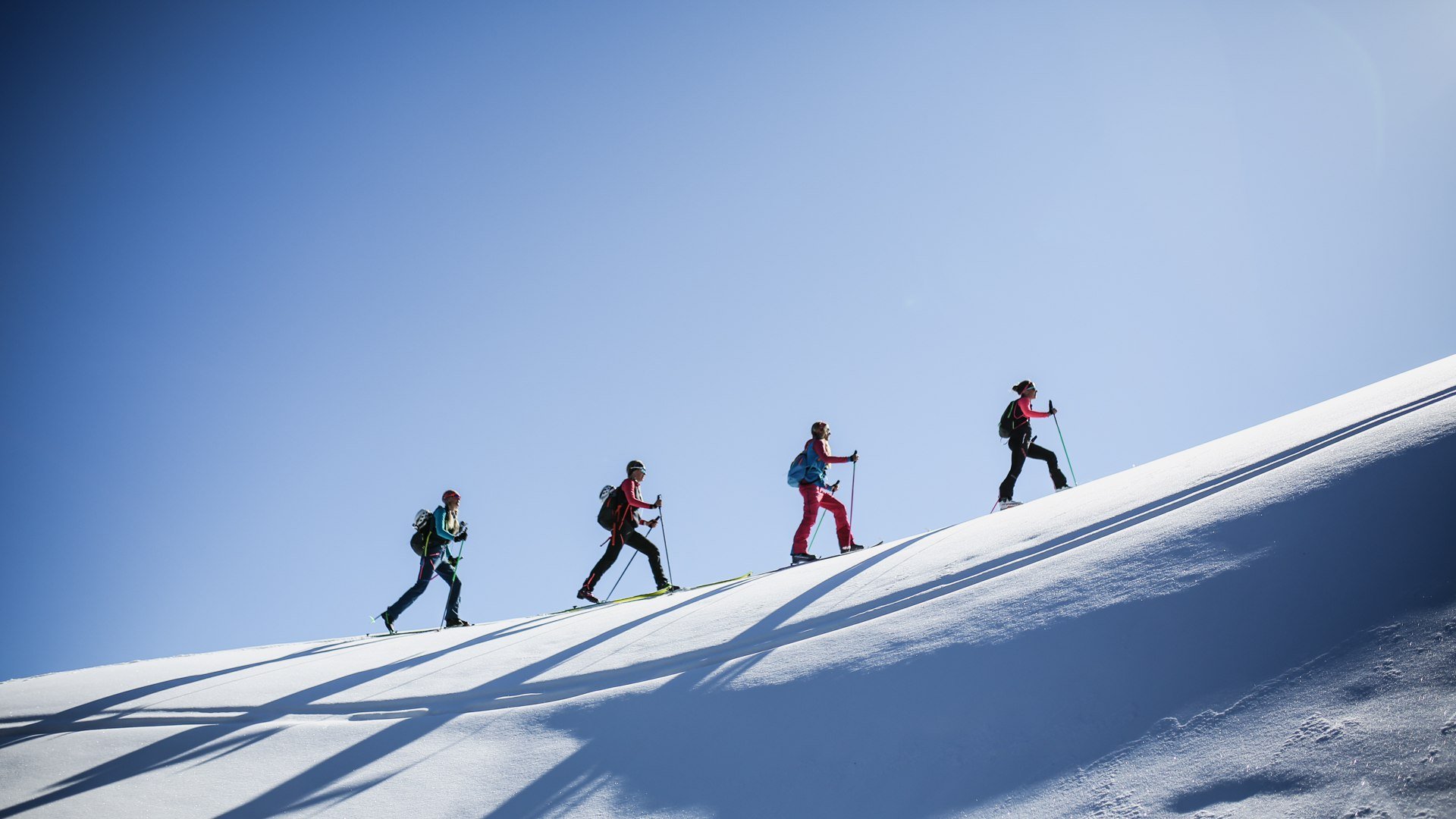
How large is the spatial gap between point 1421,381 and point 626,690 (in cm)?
640

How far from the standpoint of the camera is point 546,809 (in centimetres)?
376

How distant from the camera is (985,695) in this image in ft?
12.0

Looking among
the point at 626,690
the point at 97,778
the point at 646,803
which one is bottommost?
the point at 646,803

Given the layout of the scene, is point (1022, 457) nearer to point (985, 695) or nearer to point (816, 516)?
point (816, 516)

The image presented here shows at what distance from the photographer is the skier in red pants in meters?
9.70

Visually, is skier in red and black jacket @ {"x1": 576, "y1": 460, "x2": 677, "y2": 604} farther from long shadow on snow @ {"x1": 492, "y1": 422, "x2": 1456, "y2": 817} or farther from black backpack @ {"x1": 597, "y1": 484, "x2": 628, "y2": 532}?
long shadow on snow @ {"x1": 492, "y1": 422, "x2": 1456, "y2": 817}

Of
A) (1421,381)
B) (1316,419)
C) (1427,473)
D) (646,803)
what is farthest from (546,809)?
(1421,381)

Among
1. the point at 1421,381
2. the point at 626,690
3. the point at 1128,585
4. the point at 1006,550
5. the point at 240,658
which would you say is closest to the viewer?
the point at 1128,585

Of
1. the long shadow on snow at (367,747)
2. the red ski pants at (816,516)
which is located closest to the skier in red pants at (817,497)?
the red ski pants at (816,516)

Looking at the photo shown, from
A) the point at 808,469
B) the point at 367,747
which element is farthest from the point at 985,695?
the point at 808,469

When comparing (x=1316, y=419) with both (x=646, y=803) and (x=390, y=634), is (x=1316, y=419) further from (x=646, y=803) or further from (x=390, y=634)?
(x=390, y=634)

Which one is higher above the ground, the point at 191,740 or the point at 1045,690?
the point at 191,740

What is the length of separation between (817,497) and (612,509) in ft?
9.09

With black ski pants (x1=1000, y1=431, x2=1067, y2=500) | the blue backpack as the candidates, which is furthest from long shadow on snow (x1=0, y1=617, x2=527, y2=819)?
black ski pants (x1=1000, y1=431, x2=1067, y2=500)
